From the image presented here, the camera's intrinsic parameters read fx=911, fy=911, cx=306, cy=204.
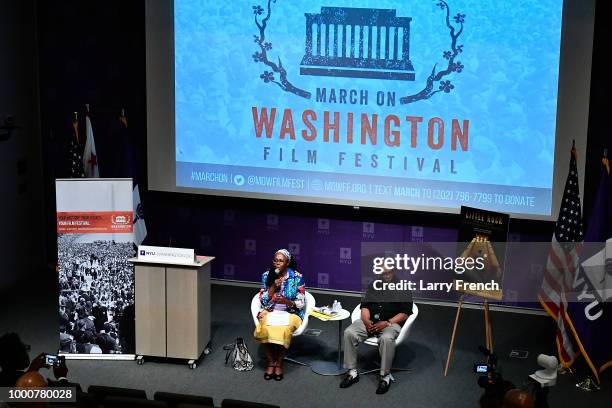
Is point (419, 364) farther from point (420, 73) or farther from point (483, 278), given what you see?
point (420, 73)

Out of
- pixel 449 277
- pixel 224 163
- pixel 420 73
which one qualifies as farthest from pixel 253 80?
pixel 449 277

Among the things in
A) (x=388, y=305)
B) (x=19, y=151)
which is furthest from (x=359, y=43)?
(x=19, y=151)

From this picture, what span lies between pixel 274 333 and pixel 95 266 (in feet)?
5.21

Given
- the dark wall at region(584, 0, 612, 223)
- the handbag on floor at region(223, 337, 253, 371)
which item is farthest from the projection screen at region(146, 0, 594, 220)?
the handbag on floor at region(223, 337, 253, 371)

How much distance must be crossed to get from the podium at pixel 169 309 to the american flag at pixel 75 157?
1870 mm

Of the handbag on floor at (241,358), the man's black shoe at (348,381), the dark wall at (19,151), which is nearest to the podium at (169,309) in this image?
the handbag on floor at (241,358)

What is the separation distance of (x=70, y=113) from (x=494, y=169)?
4559mm

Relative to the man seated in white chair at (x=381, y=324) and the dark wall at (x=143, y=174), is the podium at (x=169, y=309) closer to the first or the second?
the man seated in white chair at (x=381, y=324)

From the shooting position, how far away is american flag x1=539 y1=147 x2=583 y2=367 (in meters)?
7.25

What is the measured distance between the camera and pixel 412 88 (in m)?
8.36

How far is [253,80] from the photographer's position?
8789mm

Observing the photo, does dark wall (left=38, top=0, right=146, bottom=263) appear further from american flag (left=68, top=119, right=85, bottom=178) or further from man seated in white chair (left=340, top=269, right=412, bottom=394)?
man seated in white chair (left=340, top=269, right=412, bottom=394)

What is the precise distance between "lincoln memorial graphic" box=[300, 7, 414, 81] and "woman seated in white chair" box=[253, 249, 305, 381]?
2.05m

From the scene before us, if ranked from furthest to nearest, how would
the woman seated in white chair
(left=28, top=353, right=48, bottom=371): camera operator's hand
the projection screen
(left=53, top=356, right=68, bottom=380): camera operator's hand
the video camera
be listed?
the projection screen, the woman seated in white chair, (left=53, top=356, right=68, bottom=380): camera operator's hand, (left=28, top=353, right=48, bottom=371): camera operator's hand, the video camera
